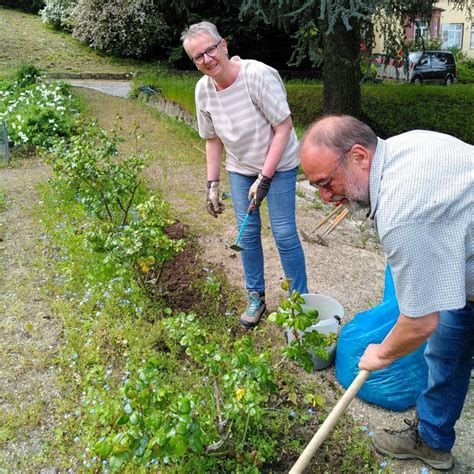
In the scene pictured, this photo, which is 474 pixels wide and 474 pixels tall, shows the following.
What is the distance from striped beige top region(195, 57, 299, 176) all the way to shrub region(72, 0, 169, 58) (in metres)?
14.3

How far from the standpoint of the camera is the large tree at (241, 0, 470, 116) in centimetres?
685

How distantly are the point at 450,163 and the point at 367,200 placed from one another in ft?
0.83

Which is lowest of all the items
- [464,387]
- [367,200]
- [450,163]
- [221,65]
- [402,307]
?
[464,387]

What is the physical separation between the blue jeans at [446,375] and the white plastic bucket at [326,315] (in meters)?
0.62

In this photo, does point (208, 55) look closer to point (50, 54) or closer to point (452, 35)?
point (50, 54)

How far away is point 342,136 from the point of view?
165cm

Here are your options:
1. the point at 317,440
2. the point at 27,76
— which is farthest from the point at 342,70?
the point at 317,440

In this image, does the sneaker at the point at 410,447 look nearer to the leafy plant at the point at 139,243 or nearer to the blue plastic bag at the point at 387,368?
the blue plastic bag at the point at 387,368

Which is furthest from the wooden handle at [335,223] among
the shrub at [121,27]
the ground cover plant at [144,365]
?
the shrub at [121,27]

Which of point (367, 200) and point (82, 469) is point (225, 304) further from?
point (367, 200)

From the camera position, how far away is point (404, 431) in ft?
7.54

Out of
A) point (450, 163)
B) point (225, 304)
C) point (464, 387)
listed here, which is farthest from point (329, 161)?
point (225, 304)

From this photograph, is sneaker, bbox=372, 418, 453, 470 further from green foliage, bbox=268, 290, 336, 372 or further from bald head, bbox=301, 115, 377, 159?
bald head, bbox=301, 115, 377, 159

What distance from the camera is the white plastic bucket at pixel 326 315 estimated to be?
2.70 meters
